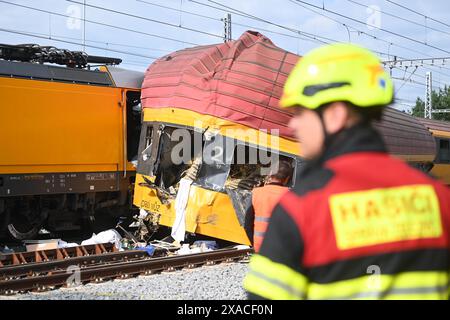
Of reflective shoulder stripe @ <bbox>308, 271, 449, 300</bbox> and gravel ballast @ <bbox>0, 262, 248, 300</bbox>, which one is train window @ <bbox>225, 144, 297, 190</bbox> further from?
reflective shoulder stripe @ <bbox>308, 271, 449, 300</bbox>

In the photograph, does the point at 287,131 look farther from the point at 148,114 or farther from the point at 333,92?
the point at 333,92

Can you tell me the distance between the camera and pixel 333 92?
1525 mm

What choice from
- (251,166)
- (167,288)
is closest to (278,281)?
(167,288)

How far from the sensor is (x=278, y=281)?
144cm

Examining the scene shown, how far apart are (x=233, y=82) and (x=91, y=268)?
3692mm

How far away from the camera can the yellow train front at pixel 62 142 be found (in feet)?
32.6

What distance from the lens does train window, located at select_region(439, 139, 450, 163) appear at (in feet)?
56.4

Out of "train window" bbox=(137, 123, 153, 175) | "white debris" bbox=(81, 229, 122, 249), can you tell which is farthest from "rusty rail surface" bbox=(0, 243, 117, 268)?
"train window" bbox=(137, 123, 153, 175)

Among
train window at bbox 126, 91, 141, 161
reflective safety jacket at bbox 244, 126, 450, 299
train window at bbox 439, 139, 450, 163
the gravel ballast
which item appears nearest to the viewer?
reflective safety jacket at bbox 244, 126, 450, 299

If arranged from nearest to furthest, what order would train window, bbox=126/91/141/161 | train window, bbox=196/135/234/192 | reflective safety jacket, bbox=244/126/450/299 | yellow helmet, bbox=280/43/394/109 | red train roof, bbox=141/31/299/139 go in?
reflective safety jacket, bbox=244/126/450/299 < yellow helmet, bbox=280/43/394/109 < red train roof, bbox=141/31/299/139 < train window, bbox=196/135/234/192 < train window, bbox=126/91/141/161

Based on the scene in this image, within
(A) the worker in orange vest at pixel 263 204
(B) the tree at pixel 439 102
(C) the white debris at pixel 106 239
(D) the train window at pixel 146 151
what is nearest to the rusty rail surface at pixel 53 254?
(C) the white debris at pixel 106 239

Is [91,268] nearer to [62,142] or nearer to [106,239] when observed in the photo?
[106,239]

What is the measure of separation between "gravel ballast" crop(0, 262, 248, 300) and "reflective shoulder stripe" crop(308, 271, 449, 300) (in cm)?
498
